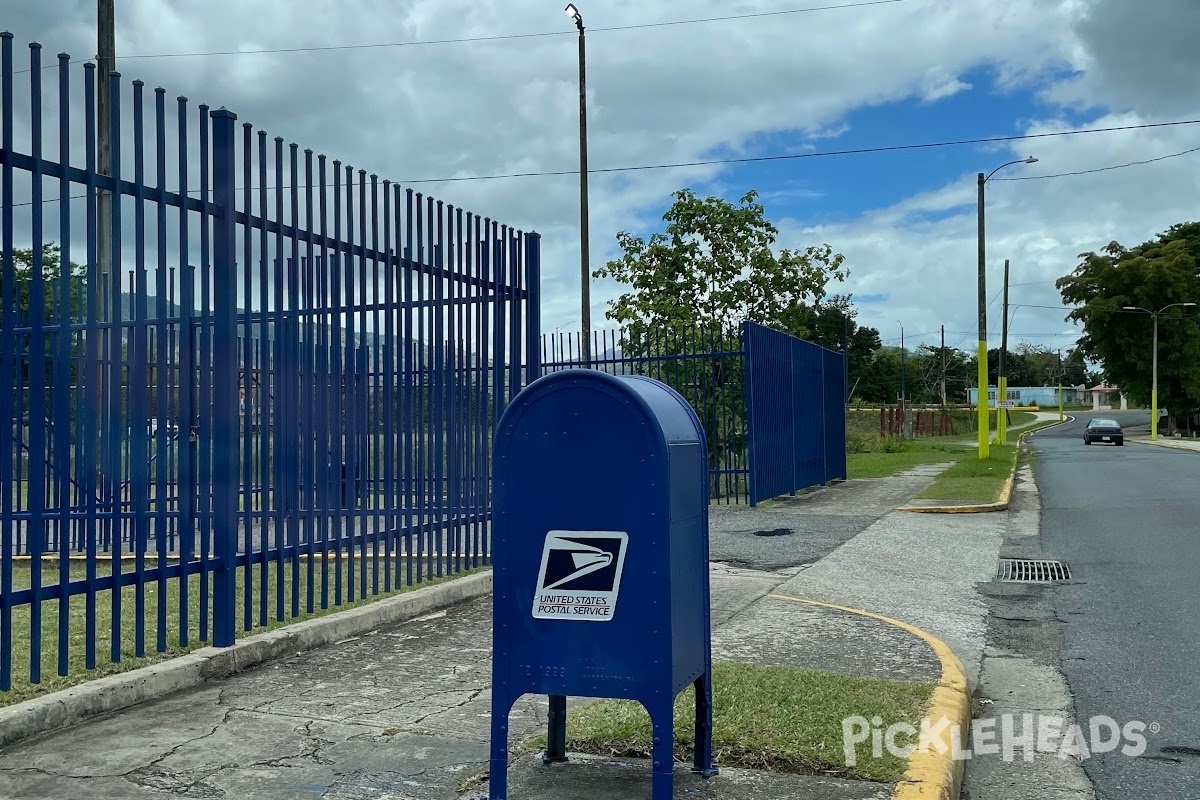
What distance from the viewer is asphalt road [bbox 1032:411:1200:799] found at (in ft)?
16.5

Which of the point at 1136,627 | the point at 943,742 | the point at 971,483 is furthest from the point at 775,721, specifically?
the point at 971,483

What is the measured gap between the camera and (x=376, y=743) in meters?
4.84

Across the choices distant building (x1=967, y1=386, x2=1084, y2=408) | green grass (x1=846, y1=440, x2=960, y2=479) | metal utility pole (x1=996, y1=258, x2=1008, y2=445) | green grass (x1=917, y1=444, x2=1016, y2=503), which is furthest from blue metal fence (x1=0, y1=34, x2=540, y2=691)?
distant building (x1=967, y1=386, x2=1084, y2=408)

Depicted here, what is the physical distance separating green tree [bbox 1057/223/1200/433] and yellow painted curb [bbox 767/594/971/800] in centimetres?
6821

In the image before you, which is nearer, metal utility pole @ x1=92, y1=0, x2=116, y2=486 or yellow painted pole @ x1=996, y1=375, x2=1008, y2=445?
metal utility pole @ x1=92, y1=0, x2=116, y2=486

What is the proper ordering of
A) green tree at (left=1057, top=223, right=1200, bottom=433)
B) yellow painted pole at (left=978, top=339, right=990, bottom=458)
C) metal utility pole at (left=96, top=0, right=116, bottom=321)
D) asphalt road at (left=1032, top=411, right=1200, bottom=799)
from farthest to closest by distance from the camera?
green tree at (left=1057, top=223, right=1200, bottom=433) < yellow painted pole at (left=978, top=339, right=990, bottom=458) < metal utility pole at (left=96, top=0, right=116, bottom=321) < asphalt road at (left=1032, top=411, right=1200, bottom=799)

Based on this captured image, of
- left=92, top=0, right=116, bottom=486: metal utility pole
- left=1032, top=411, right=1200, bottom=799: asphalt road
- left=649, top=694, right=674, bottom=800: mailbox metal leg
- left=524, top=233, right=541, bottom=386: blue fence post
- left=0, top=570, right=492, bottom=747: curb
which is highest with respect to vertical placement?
left=92, top=0, right=116, bottom=486: metal utility pole

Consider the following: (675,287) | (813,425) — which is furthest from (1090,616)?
(675,287)

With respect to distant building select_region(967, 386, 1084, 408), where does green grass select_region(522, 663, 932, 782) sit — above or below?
below

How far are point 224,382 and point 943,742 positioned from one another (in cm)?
403

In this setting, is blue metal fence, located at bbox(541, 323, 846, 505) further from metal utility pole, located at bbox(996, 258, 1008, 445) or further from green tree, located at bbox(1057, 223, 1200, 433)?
green tree, located at bbox(1057, 223, 1200, 433)

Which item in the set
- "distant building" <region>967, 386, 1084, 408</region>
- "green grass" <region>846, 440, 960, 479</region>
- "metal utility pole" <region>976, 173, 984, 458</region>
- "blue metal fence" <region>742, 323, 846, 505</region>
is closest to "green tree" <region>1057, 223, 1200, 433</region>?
"green grass" <region>846, 440, 960, 479</region>

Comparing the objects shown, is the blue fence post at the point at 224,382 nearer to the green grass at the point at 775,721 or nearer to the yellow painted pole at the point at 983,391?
the green grass at the point at 775,721

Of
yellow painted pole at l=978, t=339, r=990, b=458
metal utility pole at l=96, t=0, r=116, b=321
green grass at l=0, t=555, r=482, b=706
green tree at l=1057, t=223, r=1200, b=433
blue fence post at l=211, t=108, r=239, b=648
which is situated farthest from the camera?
green tree at l=1057, t=223, r=1200, b=433
